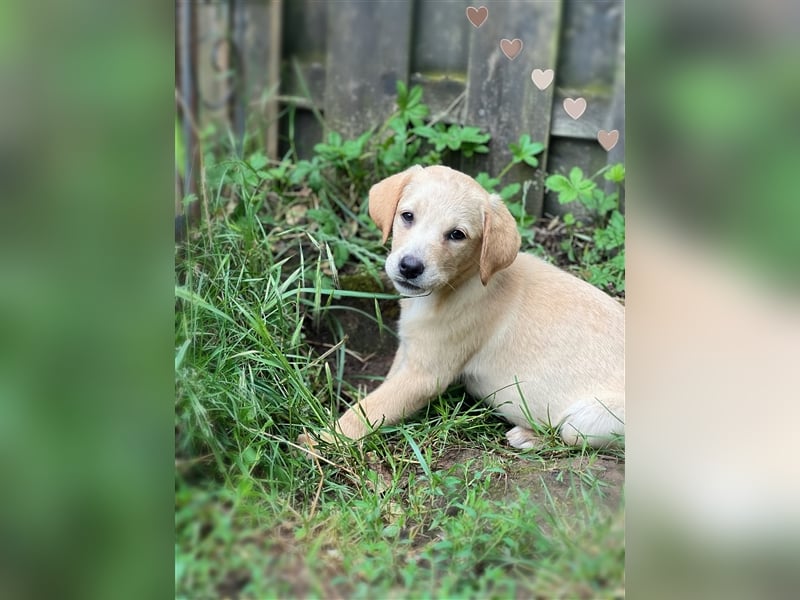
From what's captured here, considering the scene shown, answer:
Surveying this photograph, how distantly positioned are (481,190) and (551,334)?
2.46 feet

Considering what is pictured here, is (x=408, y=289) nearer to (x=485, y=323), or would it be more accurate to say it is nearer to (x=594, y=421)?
(x=485, y=323)

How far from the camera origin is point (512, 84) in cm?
420

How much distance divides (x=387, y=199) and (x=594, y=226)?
164 centimetres

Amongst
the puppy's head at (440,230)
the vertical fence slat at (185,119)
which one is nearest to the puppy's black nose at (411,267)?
the puppy's head at (440,230)

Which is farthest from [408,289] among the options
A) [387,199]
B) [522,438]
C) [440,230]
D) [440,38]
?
[440,38]

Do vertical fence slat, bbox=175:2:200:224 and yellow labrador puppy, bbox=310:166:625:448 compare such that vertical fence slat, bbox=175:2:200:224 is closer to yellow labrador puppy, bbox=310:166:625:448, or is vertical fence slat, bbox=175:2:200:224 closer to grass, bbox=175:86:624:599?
grass, bbox=175:86:624:599

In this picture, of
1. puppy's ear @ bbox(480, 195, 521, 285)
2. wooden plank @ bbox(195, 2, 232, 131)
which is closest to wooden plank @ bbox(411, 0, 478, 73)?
wooden plank @ bbox(195, 2, 232, 131)

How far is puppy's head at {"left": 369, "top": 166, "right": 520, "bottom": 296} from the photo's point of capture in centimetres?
317

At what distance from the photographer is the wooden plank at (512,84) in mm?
3926

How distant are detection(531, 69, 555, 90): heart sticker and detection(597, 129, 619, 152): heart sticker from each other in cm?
39

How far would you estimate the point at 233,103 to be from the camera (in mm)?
5195

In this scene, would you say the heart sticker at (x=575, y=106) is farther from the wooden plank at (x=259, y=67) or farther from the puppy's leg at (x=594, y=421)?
the wooden plank at (x=259, y=67)

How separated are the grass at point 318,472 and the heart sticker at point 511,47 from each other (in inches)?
53.4
